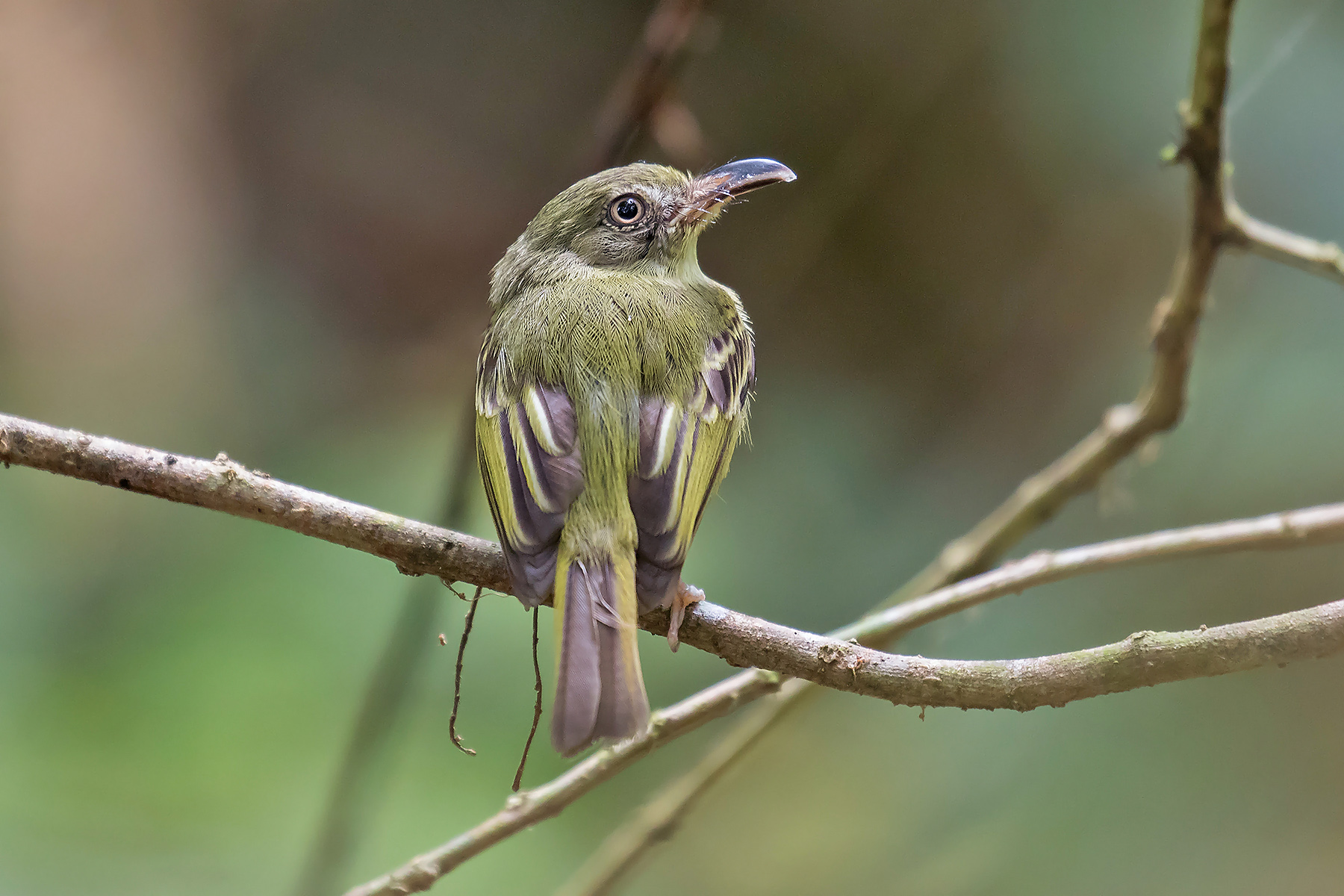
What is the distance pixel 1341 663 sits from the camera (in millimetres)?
3668

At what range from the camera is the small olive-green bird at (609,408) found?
210cm

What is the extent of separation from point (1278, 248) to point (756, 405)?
260 cm

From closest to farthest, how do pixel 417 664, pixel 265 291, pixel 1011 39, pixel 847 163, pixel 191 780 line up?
pixel 417 664
pixel 191 780
pixel 1011 39
pixel 847 163
pixel 265 291

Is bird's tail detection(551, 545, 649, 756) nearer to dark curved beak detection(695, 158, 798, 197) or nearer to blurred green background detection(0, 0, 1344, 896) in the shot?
blurred green background detection(0, 0, 1344, 896)

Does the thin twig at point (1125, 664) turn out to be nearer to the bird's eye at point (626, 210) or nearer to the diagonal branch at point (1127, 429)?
the diagonal branch at point (1127, 429)

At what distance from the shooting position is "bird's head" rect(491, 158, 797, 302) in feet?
10.4

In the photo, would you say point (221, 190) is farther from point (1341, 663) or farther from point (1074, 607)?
point (1341, 663)

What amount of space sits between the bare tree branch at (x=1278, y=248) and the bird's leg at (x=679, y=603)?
1880 millimetres

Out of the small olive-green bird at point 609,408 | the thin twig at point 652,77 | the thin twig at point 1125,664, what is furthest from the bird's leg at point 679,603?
the thin twig at point 652,77

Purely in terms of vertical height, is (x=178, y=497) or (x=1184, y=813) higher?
(x=178, y=497)

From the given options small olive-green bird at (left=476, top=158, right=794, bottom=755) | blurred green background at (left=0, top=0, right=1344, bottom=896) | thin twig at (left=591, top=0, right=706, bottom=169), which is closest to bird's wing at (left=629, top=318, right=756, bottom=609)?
small olive-green bird at (left=476, top=158, right=794, bottom=755)

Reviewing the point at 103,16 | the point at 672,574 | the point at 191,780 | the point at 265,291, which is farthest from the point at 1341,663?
the point at 103,16

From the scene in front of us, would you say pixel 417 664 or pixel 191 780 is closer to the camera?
pixel 417 664

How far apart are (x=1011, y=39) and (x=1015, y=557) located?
250cm
